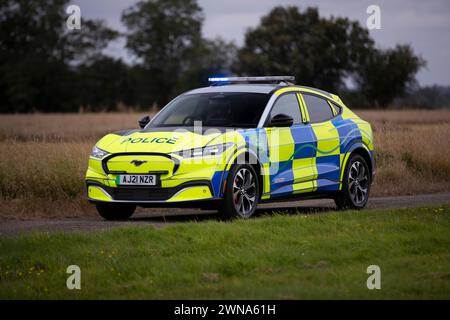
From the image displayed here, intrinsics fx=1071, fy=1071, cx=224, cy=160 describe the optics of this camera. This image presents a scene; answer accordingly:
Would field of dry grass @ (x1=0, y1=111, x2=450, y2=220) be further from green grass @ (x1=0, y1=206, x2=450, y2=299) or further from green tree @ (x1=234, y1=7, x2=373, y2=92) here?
green tree @ (x1=234, y1=7, x2=373, y2=92)

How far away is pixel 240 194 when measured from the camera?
13180 mm

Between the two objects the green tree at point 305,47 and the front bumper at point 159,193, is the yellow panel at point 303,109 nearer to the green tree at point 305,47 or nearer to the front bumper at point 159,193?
Result: the front bumper at point 159,193

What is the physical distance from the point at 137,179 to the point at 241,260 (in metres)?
3.46

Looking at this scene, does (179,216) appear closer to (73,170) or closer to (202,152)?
(202,152)

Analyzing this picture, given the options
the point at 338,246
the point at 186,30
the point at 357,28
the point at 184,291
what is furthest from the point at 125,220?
the point at 186,30

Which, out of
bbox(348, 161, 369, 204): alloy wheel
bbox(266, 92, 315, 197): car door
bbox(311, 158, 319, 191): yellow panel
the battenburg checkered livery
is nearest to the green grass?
the battenburg checkered livery

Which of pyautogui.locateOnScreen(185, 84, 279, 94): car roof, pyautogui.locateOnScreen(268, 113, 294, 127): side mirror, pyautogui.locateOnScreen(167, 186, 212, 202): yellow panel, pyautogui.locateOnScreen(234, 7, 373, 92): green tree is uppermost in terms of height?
pyautogui.locateOnScreen(234, 7, 373, 92): green tree

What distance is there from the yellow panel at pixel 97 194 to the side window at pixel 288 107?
247cm

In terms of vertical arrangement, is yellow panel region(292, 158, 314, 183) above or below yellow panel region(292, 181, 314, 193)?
above

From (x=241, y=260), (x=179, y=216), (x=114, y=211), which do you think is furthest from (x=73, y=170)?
(x=241, y=260)

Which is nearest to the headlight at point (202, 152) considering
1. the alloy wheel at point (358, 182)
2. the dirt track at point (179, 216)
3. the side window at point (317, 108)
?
the dirt track at point (179, 216)

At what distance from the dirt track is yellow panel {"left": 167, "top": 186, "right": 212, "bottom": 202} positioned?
41 cm

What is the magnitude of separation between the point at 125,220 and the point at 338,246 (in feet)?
13.2

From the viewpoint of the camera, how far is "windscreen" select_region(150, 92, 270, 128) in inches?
545
